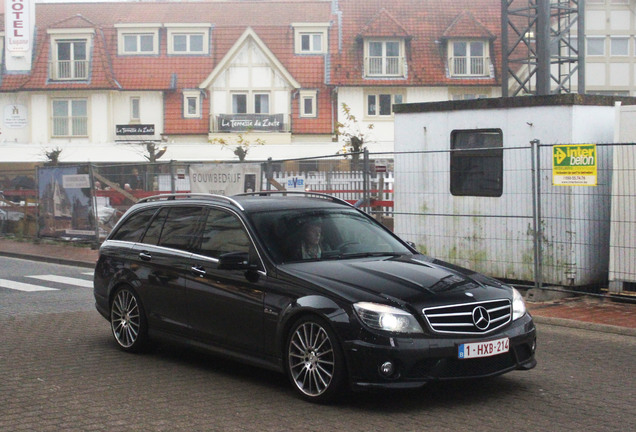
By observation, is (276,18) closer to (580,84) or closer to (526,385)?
(580,84)

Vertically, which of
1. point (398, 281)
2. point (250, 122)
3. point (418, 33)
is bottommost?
point (398, 281)

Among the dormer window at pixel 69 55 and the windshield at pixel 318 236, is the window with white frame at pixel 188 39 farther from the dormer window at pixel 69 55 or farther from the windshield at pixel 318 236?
the windshield at pixel 318 236

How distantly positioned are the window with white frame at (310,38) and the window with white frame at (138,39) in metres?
8.23

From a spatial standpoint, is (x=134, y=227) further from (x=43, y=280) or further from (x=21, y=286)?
(x=43, y=280)

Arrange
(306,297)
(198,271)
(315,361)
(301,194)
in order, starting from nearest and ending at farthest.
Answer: (315,361), (306,297), (198,271), (301,194)

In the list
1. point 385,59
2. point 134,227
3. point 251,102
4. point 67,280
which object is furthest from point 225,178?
point 385,59

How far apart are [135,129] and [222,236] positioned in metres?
48.2

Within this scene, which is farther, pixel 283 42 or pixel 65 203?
pixel 283 42

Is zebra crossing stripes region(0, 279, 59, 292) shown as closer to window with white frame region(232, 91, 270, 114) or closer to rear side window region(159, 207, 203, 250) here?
rear side window region(159, 207, 203, 250)

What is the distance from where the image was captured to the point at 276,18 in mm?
58688

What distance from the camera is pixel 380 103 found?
55875 millimetres

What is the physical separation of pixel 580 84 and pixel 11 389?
93.4 feet

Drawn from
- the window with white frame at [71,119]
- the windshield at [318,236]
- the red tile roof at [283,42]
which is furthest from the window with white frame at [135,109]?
the windshield at [318,236]

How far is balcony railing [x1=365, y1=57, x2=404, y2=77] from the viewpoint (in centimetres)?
5572
